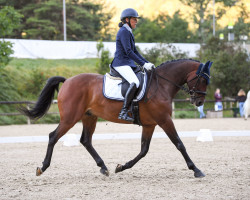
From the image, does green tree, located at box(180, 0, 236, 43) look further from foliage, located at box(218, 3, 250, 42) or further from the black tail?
the black tail

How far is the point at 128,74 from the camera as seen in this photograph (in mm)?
5945

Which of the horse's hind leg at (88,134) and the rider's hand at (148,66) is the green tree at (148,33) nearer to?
the horse's hind leg at (88,134)

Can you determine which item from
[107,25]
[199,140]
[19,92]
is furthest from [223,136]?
[107,25]

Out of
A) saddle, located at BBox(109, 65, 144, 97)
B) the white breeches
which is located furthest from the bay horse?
the white breeches

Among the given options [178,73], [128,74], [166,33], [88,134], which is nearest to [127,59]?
[128,74]

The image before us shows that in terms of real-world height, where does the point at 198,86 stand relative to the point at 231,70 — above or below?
above

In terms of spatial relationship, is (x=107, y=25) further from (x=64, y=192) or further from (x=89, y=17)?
(x=64, y=192)

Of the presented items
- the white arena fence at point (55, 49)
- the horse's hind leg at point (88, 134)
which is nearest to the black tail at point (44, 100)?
the horse's hind leg at point (88, 134)

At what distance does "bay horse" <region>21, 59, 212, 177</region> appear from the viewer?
5832 millimetres

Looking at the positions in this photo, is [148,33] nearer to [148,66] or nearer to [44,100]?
[44,100]

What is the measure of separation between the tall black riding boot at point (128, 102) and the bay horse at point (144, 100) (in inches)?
6.0

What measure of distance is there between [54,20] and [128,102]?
114ft

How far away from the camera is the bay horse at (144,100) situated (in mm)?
A: 5832

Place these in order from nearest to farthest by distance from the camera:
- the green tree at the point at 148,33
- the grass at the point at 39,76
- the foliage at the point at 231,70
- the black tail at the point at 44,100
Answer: the black tail at the point at 44,100
the grass at the point at 39,76
the foliage at the point at 231,70
the green tree at the point at 148,33
